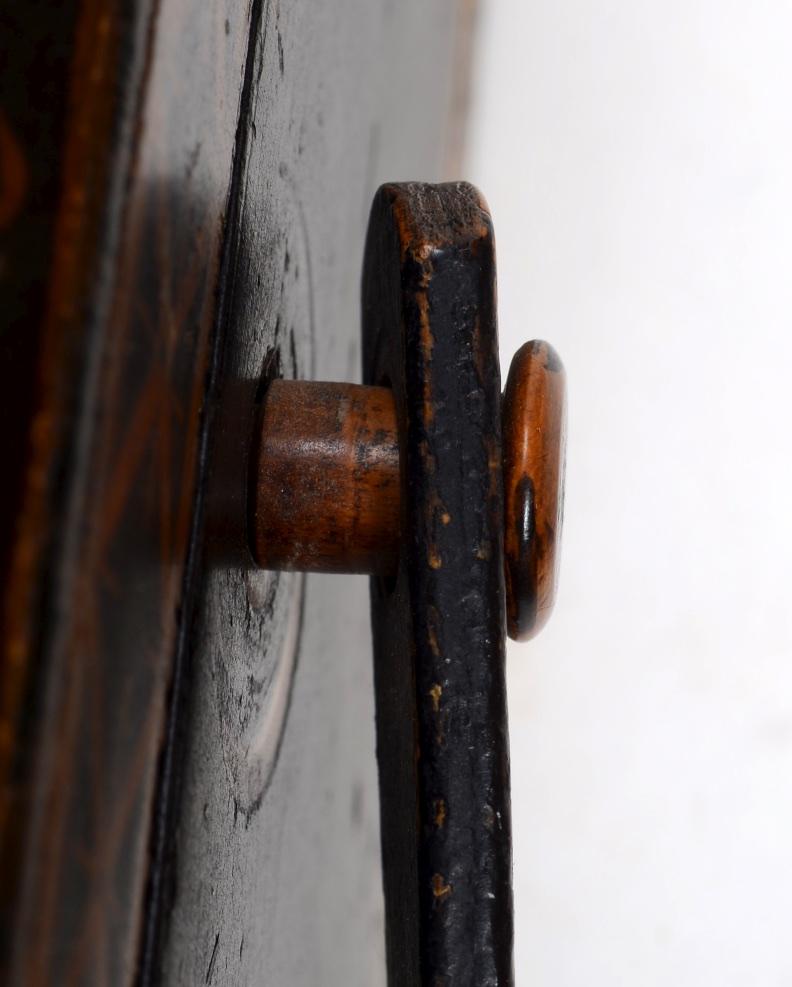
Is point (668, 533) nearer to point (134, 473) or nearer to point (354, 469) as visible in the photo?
point (354, 469)

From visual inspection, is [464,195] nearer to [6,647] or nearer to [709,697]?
[6,647]

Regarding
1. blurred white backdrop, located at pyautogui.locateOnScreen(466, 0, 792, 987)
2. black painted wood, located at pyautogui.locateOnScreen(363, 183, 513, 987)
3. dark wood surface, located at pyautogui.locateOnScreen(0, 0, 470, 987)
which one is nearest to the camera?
dark wood surface, located at pyautogui.locateOnScreen(0, 0, 470, 987)

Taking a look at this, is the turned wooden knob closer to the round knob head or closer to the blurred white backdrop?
the round knob head

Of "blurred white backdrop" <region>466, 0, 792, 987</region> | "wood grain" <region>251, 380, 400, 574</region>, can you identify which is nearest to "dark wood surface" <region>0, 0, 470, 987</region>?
"wood grain" <region>251, 380, 400, 574</region>

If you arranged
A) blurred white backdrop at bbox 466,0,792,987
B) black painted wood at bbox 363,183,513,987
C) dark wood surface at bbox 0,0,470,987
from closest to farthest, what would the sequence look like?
dark wood surface at bbox 0,0,470,987 < black painted wood at bbox 363,183,513,987 < blurred white backdrop at bbox 466,0,792,987

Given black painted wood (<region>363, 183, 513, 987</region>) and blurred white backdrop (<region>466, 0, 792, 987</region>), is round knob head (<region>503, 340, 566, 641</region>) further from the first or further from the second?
blurred white backdrop (<region>466, 0, 792, 987</region>)

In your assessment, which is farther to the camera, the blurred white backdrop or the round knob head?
the blurred white backdrop

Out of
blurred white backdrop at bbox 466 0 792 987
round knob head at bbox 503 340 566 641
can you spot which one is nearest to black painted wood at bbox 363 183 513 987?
round knob head at bbox 503 340 566 641
